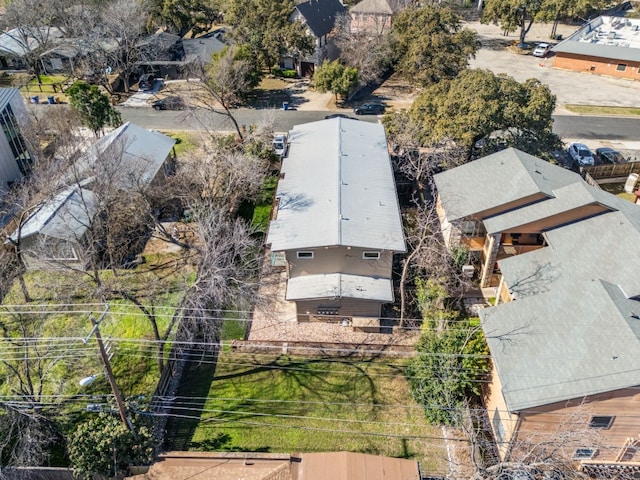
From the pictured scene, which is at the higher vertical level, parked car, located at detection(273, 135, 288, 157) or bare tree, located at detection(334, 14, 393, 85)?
bare tree, located at detection(334, 14, 393, 85)

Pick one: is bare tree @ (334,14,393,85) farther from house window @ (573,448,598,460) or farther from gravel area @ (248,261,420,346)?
house window @ (573,448,598,460)

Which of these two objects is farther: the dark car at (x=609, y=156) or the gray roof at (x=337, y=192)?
the dark car at (x=609, y=156)

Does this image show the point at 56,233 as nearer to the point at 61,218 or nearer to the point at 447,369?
the point at 61,218

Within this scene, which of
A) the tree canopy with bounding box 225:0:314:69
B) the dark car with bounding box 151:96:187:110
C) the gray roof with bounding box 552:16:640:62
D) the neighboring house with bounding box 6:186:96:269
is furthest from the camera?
the gray roof with bounding box 552:16:640:62

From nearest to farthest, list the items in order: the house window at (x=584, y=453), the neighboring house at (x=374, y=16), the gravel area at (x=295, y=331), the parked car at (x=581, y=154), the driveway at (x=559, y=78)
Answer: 1. the house window at (x=584, y=453)
2. the gravel area at (x=295, y=331)
3. the parked car at (x=581, y=154)
4. the driveway at (x=559, y=78)
5. the neighboring house at (x=374, y=16)

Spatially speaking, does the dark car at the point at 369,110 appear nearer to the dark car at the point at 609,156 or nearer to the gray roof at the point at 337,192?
the gray roof at the point at 337,192

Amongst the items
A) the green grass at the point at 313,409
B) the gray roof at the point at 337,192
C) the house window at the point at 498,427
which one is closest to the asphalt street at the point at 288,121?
the gray roof at the point at 337,192

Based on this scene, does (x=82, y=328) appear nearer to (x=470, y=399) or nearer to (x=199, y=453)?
(x=199, y=453)

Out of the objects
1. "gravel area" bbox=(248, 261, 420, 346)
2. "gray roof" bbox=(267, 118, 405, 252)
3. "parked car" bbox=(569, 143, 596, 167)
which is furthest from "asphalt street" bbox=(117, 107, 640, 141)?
"gravel area" bbox=(248, 261, 420, 346)
